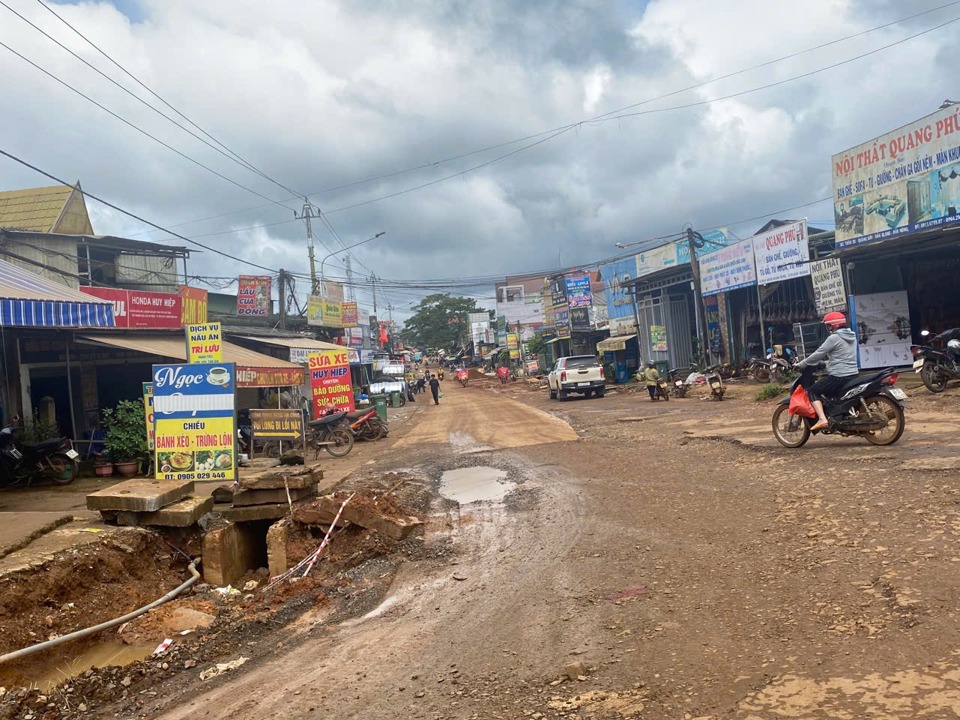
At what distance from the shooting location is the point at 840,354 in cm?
844

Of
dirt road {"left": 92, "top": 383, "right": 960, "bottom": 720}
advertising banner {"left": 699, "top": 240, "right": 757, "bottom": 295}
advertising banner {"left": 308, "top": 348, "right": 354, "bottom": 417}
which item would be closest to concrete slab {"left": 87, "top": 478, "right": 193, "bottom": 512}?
dirt road {"left": 92, "top": 383, "right": 960, "bottom": 720}

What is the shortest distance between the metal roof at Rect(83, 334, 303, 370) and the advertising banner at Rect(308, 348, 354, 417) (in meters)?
0.98

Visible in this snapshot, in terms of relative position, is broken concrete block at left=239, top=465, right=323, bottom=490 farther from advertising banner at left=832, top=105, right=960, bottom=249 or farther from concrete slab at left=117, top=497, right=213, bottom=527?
advertising banner at left=832, top=105, right=960, bottom=249

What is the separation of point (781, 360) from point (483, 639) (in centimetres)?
1871

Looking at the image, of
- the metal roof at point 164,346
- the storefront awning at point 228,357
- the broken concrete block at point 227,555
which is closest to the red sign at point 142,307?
the metal roof at point 164,346

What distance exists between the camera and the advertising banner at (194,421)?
9.36m

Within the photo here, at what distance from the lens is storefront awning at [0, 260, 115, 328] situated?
32.0 feet

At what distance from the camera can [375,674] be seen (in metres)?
3.95

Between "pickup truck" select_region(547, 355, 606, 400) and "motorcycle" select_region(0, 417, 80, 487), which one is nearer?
"motorcycle" select_region(0, 417, 80, 487)

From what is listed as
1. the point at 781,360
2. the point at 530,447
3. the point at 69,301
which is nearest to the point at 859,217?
the point at 781,360

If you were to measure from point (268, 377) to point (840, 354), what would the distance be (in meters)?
12.7

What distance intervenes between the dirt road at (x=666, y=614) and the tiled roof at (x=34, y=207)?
1103 inches

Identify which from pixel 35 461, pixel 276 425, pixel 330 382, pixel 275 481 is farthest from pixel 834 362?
pixel 330 382

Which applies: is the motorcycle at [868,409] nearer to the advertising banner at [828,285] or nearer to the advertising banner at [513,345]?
the advertising banner at [828,285]
